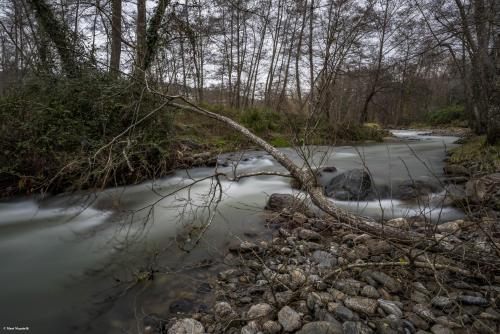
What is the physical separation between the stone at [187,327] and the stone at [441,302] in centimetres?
176

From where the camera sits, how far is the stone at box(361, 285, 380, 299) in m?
2.19

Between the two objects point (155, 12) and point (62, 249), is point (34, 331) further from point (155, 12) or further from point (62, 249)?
point (155, 12)

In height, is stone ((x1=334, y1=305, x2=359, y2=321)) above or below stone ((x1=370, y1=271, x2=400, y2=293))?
below

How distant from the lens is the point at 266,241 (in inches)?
138

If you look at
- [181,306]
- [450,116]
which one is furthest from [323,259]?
[450,116]

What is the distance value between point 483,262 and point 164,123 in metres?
5.94

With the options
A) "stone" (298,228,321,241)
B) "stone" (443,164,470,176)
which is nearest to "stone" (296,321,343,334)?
"stone" (298,228,321,241)

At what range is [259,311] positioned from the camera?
7.09ft

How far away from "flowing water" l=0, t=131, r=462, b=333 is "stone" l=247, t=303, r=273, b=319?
0.50 meters

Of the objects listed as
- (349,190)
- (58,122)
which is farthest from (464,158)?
(58,122)

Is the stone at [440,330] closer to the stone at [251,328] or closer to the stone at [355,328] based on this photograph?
the stone at [355,328]

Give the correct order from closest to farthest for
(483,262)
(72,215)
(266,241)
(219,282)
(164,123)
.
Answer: (483,262) → (219,282) → (266,241) → (72,215) → (164,123)

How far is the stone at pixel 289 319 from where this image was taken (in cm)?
196

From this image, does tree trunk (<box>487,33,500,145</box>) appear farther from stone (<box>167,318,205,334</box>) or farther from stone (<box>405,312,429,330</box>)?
stone (<box>167,318,205,334</box>)
